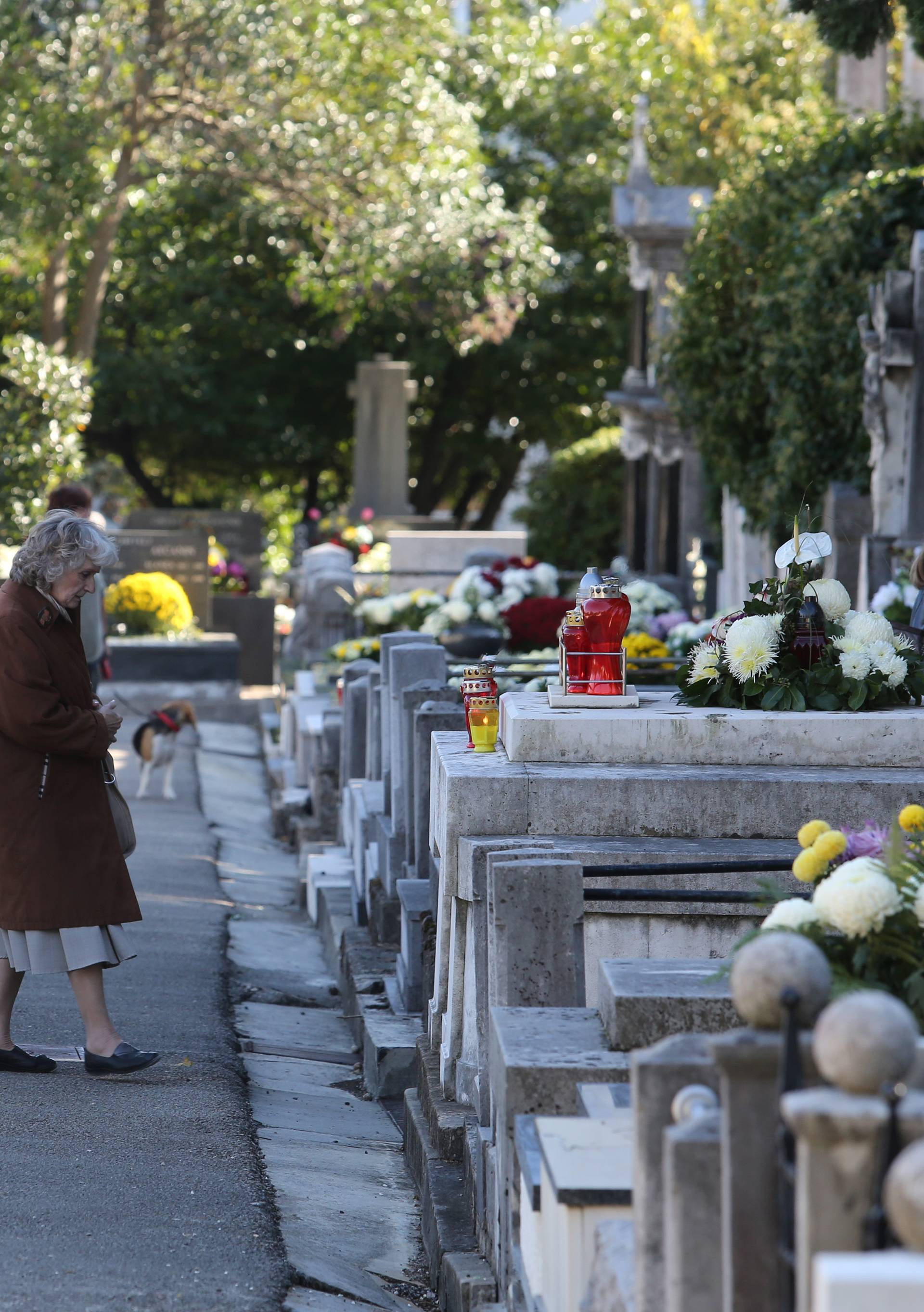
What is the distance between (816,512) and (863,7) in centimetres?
445

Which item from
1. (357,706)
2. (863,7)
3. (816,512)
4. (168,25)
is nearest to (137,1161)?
(357,706)

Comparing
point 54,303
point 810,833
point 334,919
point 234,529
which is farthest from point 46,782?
point 234,529

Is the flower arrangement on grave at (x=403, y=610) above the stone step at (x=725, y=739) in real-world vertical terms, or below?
above

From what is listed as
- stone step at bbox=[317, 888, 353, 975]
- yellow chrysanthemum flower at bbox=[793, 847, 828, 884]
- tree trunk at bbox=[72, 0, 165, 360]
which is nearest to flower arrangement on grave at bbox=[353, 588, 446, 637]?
stone step at bbox=[317, 888, 353, 975]

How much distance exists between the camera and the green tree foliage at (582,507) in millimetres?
28250

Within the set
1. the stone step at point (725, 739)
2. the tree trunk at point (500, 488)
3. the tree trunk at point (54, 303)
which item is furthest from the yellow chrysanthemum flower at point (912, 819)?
the tree trunk at point (500, 488)

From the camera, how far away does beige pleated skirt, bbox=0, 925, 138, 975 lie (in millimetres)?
5164

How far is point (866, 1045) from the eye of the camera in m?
1.98

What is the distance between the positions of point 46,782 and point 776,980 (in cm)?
337

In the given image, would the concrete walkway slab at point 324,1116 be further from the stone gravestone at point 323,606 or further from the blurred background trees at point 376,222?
the stone gravestone at point 323,606

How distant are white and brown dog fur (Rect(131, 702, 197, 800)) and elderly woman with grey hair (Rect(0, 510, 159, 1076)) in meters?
7.26

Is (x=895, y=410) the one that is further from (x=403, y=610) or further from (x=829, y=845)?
(x=829, y=845)

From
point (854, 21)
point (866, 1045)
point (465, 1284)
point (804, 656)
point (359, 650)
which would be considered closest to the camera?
point (866, 1045)

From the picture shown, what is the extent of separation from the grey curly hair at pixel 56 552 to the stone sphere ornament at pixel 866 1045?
3.52 metres
